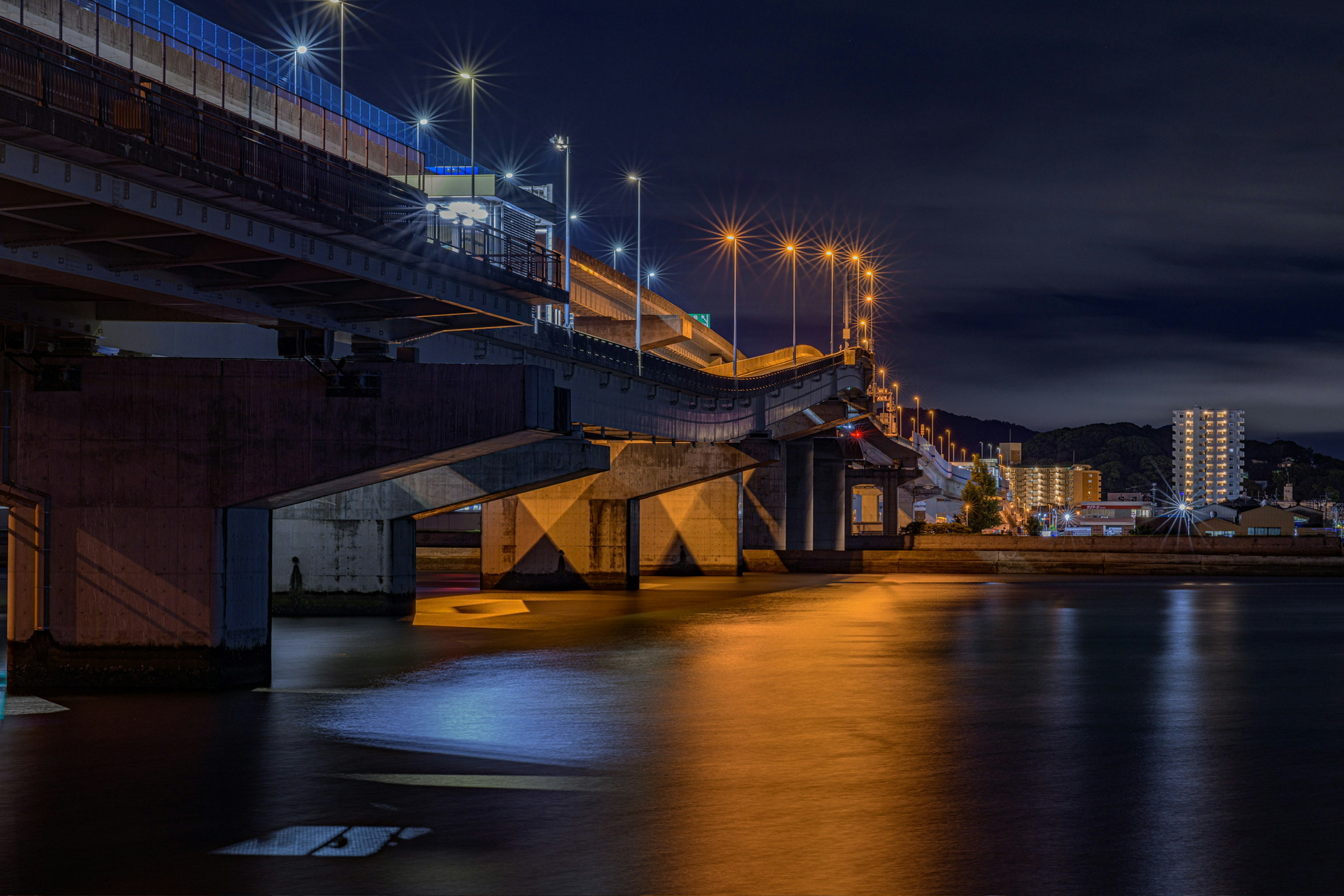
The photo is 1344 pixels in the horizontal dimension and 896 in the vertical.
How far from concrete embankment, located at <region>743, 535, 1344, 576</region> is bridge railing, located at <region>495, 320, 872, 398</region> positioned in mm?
13576

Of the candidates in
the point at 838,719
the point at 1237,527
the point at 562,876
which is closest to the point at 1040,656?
the point at 838,719

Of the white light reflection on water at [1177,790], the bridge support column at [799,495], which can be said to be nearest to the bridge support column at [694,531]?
the bridge support column at [799,495]

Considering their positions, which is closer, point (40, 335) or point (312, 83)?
point (40, 335)

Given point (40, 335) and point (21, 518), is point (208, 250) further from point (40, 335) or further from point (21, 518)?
point (21, 518)

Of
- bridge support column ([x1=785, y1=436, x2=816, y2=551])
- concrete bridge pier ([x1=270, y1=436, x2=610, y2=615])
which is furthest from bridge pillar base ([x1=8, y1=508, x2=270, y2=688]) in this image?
bridge support column ([x1=785, y1=436, x2=816, y2=551])

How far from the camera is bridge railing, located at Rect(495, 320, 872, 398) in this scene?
4347 centimetres

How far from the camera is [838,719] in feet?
82.3

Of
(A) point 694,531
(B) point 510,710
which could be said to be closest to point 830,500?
(A) point 694,531

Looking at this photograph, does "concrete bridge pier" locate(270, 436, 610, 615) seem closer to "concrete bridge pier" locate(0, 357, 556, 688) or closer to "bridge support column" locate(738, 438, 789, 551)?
"concrete bridge pier" locate(0, 357, 556, 688)

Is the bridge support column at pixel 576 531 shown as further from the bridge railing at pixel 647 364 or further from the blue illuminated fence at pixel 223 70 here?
the blue illuminated fence at pixel 223 70

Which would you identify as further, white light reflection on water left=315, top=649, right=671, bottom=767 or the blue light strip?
the blue light strip

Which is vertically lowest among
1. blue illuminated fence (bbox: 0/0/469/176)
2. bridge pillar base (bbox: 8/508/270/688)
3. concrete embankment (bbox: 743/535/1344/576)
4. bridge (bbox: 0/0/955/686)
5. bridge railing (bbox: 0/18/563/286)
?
concrete embankment (bbox: 743/535/1344/576)

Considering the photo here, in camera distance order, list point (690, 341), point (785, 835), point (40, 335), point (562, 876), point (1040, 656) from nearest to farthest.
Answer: point (562, 876), point (785, 835), point (40, 335), point (1040, 656), point (690, 341)

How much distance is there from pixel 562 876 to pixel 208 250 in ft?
46.3
